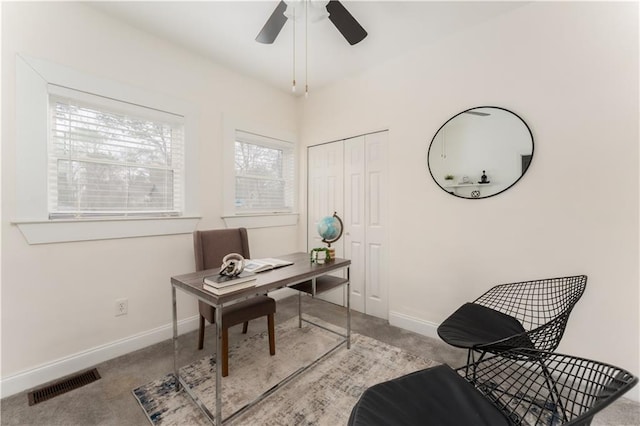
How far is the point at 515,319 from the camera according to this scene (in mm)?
1806

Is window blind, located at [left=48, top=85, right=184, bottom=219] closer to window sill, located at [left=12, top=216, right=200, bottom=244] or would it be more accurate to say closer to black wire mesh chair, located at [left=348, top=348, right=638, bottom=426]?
window sill, located at [left=12, top=216, right=200, bottom=244]

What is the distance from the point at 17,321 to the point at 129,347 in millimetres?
739

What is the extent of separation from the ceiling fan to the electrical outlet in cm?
235

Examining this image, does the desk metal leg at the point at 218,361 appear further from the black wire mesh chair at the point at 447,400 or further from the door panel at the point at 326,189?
the door panel at the point at 326,189

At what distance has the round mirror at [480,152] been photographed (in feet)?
6.96

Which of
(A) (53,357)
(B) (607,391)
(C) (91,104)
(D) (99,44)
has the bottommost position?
(A) (53,357)

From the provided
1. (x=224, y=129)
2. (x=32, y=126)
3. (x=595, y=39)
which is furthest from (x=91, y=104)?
(x=595, y=39)

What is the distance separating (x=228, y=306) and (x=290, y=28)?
2.37m

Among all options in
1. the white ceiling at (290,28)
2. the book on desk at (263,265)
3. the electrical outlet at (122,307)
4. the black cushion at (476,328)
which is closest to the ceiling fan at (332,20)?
the white ceiling at (290,28)

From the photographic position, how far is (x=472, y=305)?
1.99 meters

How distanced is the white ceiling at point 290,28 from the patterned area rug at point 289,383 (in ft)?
8.98

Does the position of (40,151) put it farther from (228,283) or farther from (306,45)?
(306,45)

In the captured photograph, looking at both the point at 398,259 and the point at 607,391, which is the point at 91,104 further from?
the point at 607,391

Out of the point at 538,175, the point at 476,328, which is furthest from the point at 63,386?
the point at 538,175
